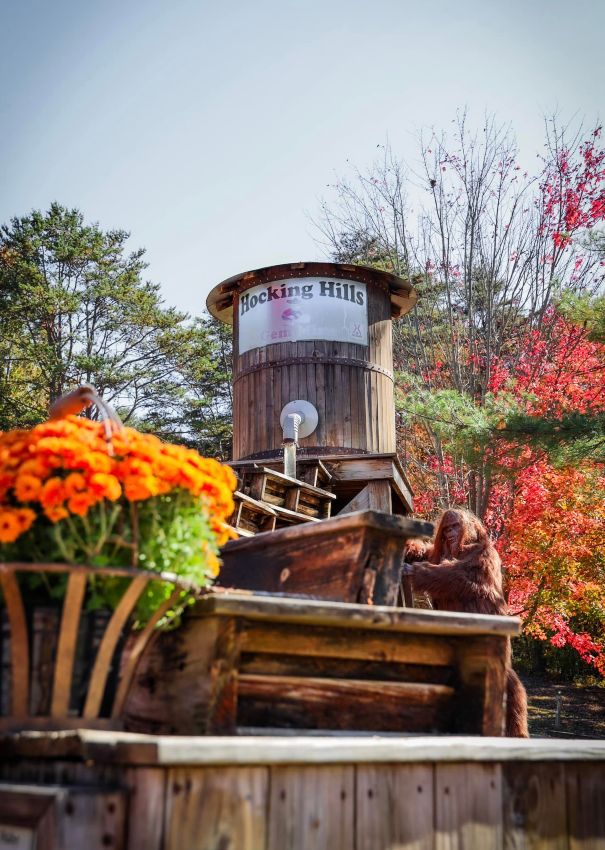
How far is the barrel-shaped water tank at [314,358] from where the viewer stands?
1144cm

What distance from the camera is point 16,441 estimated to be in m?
2.64

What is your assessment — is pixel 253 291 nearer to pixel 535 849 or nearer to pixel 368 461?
pixel 368 461

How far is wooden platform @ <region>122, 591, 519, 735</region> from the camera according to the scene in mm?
2705

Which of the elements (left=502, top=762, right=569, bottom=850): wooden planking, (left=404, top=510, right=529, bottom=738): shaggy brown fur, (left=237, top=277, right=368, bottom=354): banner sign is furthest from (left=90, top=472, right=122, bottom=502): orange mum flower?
(left=237, top=277, right=368, bottom=354): banner sign

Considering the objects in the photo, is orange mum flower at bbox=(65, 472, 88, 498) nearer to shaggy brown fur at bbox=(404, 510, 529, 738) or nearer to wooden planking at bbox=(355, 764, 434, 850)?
wooden planking at bbox=(355, 764, 434, 850)

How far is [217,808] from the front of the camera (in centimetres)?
222

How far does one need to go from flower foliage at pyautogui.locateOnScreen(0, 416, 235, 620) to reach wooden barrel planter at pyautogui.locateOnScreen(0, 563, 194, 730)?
0.20 feet

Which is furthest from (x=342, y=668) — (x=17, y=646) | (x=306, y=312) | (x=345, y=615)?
(x=306, y=312)

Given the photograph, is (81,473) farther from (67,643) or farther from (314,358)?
(314,358)

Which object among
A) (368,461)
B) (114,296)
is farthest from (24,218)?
(368,461)

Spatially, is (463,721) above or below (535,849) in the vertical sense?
above

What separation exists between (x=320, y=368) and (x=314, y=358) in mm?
146

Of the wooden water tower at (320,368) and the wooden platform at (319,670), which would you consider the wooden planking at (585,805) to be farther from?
the wooden water tower at (320,368)

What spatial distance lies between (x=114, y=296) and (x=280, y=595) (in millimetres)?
23453
